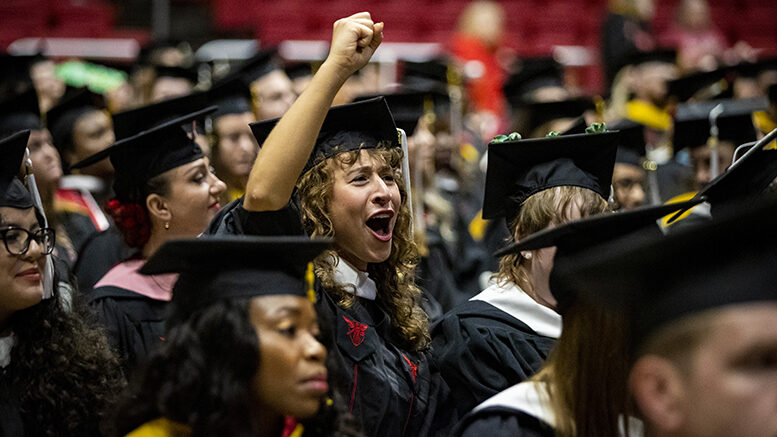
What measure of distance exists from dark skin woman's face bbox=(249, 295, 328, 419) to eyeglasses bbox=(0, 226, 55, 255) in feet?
3.23

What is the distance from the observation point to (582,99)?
5.75 metres

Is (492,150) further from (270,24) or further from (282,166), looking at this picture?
(270,24)

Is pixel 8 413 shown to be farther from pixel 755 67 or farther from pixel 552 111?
pixel 755 67

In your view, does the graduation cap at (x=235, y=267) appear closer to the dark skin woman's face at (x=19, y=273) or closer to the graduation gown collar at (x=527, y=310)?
the dark skin woman's face at (x=19, y=273)

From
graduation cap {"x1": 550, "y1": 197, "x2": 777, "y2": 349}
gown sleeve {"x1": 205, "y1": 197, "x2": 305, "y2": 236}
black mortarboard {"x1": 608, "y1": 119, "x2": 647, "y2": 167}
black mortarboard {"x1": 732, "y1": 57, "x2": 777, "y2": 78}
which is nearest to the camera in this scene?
graduation cap {"x1": 550, "y1": 197, "x2": 777, "y2": 349}

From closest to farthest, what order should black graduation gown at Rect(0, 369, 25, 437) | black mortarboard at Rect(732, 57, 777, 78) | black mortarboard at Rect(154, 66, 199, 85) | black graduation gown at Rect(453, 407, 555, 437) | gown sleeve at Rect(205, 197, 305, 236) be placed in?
black graduation gown at Rect(453, 407, 555, 437) → gown sleeve at Rect(205, 197, 305, 236) → black graduation gown at Rect(0, 369, 25, 437) → black mortarboard at Rect(154, 66, 199, 85) → black mortarboard at Rect(732, 57, 777, 78)

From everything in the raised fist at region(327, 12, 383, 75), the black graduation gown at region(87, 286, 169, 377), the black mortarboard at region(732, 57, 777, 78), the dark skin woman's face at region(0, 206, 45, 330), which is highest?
the raised fist at region(327, 12, 383, 75)

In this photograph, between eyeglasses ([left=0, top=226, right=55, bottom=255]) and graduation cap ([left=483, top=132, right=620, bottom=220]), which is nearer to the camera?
eyeglasses ([left=0, top=226, right=55, bottom=255])

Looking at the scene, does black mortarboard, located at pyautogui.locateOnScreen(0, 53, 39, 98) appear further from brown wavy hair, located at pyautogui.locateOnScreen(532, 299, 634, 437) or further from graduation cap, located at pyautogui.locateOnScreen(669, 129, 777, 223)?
brown wavy hair, located at pyautogui.locateOnScreen(532, 299, 634, 437)

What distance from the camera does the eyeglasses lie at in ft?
7.83

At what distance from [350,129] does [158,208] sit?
100cm

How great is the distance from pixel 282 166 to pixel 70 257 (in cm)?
243

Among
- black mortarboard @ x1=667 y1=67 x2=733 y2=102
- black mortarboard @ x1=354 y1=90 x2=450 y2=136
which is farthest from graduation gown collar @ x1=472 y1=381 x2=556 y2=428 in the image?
black mortarboard @ x1=667 y1=67 x2=733 y2=102

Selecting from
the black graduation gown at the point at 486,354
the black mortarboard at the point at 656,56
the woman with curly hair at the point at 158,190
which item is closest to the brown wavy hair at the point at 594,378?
the black graduation gown at the point at 486,354
